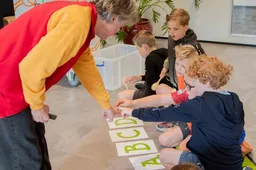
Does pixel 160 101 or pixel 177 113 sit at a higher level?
pixel 177 113

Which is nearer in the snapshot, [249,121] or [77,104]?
[249,121]

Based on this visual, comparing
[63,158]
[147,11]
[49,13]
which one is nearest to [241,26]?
[147,11]

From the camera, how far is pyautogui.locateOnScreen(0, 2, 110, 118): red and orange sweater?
1.27 meters

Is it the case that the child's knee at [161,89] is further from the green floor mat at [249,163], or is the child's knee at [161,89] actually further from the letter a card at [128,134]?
the green floor mat at [249,163]

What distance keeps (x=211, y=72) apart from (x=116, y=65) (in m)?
1.71

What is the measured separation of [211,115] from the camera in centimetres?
159

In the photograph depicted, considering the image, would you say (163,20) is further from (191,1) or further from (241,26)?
(241,26)

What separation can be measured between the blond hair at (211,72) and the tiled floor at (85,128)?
710 millimetres

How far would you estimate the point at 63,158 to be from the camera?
2.19m

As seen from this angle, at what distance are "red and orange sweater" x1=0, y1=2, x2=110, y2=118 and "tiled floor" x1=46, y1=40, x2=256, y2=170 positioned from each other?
83 cm

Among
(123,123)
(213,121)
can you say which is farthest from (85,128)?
(213,121)

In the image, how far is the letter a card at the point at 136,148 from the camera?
224 cm

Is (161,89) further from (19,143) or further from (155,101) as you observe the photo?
(19,143)

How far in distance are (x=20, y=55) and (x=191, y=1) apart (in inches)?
145
